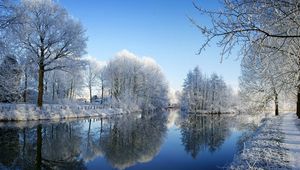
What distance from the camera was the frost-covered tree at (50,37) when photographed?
A: 24.5m

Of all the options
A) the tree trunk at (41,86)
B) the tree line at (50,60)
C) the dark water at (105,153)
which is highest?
the tree line at (50,60)

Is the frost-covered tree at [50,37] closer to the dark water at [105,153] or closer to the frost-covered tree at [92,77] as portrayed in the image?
the dark water at [105,153]

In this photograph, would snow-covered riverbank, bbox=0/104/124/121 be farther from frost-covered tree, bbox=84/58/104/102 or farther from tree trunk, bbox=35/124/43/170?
frost-covered tree, bbox=84/58/104/102

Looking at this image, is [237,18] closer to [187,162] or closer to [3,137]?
[187,162]

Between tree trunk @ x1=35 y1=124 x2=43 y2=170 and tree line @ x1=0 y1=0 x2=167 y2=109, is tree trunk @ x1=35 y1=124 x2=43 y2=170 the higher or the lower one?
the lower one

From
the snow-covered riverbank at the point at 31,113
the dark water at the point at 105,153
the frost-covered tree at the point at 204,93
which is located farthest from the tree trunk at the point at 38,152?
the frost-covered tree at the point at 204,93

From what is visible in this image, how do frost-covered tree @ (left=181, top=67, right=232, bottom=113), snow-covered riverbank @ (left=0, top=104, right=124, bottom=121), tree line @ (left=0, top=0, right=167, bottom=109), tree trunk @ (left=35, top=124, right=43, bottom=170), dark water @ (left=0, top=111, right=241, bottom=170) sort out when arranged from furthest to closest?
frost-covered tree @ (left=181, top=67, right=232, bottom=113) < snow-covered riverbank @ (left=0, top=104, right=124, bottom=121) < tree line @ (left=0, top=0, right=167, bottom=109) < dark water @ (left=0, top=111, right=241, bottom=170) < tree trunk @ (left=35, top=124, right=43, bottom=170)

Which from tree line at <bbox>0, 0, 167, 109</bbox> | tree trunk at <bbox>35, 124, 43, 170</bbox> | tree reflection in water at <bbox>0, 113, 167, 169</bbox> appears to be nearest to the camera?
tree trunk at <bbox>35, 124, 43, 170</bbox>

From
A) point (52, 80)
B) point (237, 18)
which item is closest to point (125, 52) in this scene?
point (52, 80)

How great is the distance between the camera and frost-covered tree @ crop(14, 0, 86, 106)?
80.3 feet

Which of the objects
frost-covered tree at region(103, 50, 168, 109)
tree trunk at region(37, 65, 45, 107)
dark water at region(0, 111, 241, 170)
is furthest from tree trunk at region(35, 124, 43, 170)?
frost-covered tree at region(103, 50, 168, 109)

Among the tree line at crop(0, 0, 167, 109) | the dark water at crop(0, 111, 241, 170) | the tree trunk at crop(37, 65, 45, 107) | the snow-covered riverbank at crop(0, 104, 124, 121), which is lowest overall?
the dark water at crop(0, 111, 241, 170)

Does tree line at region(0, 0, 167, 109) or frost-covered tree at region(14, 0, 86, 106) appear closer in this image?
tree line at region(0, 0, 167, 109)

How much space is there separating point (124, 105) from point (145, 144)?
115ft
